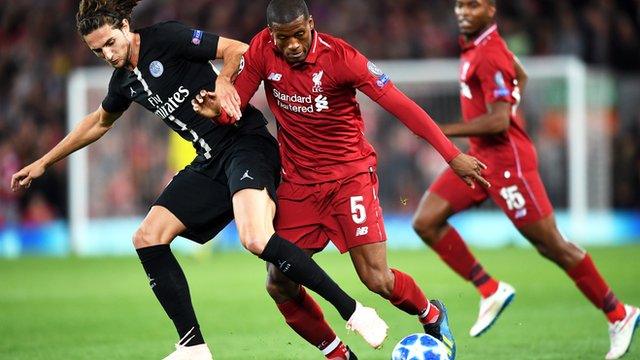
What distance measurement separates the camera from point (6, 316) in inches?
387

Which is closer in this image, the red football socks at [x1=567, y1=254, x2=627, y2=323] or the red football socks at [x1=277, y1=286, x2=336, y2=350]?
the red football socks at [x1=277, y1=286, x2=336, y2=350]

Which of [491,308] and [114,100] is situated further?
[491,308]

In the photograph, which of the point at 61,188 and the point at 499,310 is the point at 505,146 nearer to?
the point at 499,310

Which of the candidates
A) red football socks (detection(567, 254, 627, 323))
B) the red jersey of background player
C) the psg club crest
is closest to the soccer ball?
the red jersey of background player

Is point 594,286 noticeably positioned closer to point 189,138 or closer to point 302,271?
point 302,271

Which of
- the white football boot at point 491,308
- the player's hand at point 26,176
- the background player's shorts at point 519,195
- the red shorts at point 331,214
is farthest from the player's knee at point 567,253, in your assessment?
the player's hand at point 26,176

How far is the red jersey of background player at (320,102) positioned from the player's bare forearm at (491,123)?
1191 mm

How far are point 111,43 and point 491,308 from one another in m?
3.40

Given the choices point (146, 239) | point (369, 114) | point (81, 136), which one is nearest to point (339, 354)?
point (146, 239)

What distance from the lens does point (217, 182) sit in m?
6.72

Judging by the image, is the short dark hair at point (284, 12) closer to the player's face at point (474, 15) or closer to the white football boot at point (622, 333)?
the player's face at point (474, 15)

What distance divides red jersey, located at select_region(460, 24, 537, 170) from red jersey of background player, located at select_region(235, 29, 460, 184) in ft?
5.07

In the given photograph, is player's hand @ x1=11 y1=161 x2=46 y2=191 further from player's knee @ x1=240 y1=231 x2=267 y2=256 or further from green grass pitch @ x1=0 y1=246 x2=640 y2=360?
player's knee @ x1=240 y1=231 x2=267 y2=256

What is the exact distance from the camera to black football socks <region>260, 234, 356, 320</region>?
243 inches
